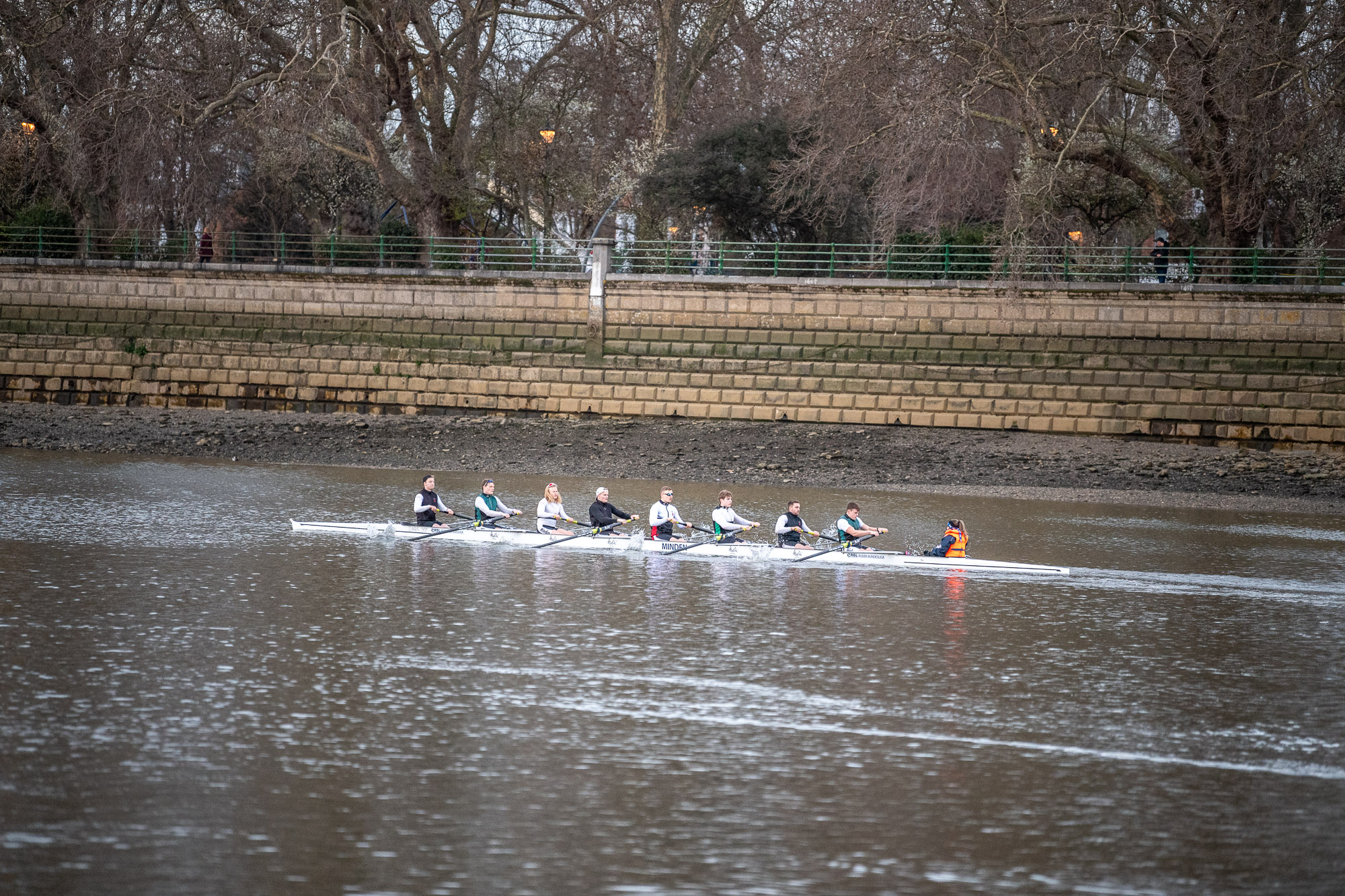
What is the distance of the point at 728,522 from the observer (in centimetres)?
1817

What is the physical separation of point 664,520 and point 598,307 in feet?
50.0

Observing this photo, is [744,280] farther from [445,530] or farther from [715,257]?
[445,530]

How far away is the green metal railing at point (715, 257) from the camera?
1139 inches

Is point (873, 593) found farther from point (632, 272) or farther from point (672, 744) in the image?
point (632, 272)

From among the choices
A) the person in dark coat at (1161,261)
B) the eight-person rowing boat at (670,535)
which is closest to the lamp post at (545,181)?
the person in dark coat at (1161,261)

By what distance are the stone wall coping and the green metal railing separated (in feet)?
0.80

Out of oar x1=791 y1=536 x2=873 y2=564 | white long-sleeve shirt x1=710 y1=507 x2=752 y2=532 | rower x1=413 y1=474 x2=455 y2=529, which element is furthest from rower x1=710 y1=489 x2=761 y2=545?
rower x1=413 y1=474 x2=455 y2=529

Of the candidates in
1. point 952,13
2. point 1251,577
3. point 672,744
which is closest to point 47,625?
point 672,744

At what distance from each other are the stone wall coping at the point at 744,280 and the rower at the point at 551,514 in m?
13.5

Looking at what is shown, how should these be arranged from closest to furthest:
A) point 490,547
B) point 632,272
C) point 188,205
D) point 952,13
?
point 490,547
point 952,13
point 632,272
point 188,205

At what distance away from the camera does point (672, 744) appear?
9484 mm

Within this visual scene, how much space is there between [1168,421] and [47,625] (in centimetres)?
2266

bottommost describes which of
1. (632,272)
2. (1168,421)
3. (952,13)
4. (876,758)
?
(876,758)

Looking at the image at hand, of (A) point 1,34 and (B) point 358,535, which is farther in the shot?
(A) point 1,34
